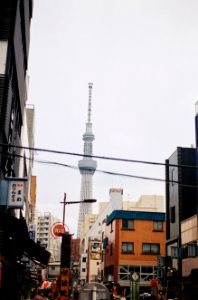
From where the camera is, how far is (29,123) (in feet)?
177

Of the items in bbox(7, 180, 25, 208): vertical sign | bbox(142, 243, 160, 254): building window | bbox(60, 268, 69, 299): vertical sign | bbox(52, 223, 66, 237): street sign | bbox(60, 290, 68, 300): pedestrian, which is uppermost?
A: bbox(7, 180, 25, 208): vertical sign

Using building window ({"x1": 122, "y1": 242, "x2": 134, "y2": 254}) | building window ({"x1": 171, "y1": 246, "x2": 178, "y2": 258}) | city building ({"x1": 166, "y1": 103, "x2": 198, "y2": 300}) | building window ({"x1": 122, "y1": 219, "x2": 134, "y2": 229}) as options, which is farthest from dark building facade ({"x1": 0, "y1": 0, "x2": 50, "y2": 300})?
building window ({"x1": 122, "y1": 219, "x2": 134, "y2": 229})

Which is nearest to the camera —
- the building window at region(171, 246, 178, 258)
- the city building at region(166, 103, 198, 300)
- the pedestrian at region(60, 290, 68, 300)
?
the pedestrian at region(60, 290, 68, 300)

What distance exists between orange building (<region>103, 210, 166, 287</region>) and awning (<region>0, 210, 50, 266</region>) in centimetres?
3956

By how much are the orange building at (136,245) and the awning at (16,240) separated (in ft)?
130

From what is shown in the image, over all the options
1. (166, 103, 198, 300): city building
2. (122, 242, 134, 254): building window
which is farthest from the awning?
(122, 242, 134, 254): building window

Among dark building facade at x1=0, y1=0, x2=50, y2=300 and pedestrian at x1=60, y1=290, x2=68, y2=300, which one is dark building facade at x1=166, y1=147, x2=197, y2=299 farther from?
pedestrian at x1=60, y1=290, x2=68, y2=300

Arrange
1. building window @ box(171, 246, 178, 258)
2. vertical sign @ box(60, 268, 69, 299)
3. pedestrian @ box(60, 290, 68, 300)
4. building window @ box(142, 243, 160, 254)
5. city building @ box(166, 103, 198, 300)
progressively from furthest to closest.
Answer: building window @ box(142, 243, 160, 254)
building window @ box(171, 246, 178, 258)
city building @ box(166, 103, 198, 300)
vertical sign @ box(60, 268, 69, 299)
pedestrian @ box(60, 290, 68, 300)

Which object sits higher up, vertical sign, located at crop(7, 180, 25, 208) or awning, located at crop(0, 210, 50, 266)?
vertical sign, located at crop(7, 180, 25, 208)

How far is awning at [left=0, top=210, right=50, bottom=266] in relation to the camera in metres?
16.8

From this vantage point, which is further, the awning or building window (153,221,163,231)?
building window (153,221,163,231)

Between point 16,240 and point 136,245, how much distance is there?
143ft

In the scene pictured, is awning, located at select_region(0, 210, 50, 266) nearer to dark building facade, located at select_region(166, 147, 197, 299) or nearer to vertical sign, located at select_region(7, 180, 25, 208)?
vertical sign, located at select_region(7, 180, 25, 208)

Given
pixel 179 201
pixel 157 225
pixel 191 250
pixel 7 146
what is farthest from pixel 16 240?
pixel 157 225
